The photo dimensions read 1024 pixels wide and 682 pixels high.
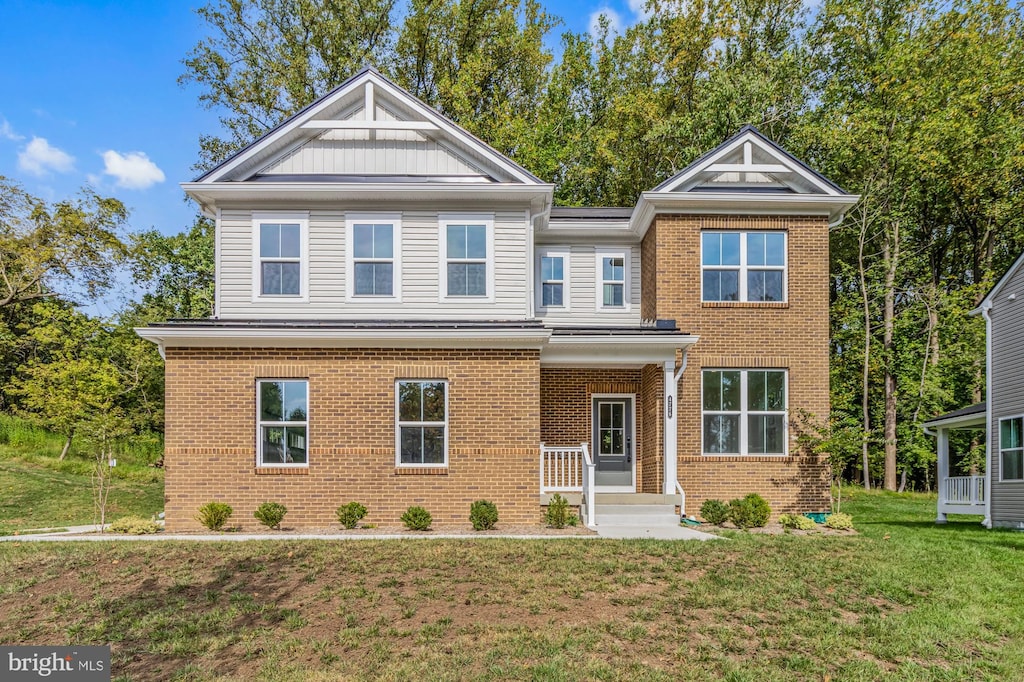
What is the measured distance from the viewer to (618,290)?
1719 cm

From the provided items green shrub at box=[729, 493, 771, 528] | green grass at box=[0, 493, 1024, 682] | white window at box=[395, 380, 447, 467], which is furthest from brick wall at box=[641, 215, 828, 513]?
white window at box=[395, 380, 447, 467]

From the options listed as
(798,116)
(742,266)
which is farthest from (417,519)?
(798,116)

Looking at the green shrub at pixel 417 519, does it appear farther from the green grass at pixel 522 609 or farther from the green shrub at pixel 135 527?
the green shrub at pixel 135 527

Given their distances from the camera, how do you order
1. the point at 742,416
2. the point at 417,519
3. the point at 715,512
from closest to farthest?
the point at 417,519 < the point at 715,512 < the point at 742,416

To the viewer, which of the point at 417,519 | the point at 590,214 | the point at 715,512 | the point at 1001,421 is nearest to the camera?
the point at 417,519

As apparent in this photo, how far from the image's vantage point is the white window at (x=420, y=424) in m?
13.1

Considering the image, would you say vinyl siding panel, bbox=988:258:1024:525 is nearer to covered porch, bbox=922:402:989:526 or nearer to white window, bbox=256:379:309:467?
covered porch, bbox=922:402:989:526

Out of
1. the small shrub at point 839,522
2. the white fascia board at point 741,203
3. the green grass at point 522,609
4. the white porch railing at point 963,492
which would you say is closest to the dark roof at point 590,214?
the white fascia board at point 741,203

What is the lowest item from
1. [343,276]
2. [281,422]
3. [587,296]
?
[281,422]

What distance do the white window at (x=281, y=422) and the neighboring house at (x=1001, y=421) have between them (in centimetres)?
1464

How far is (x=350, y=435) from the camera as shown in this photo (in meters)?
13.1

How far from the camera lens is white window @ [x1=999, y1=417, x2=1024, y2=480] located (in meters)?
15.3

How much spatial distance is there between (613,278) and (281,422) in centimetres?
851

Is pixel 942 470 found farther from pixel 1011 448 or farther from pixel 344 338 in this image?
pixel 344 338
